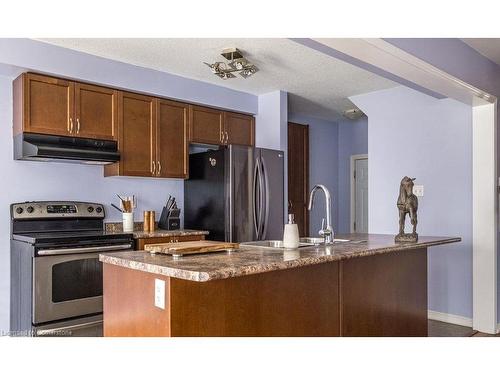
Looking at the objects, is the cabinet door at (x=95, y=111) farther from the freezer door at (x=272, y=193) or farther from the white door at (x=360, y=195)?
the white door at (x=360, y=195)

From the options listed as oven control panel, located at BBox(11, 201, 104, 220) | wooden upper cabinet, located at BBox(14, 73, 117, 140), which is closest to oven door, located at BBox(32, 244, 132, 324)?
oven control panel, located at BBox(11, 201, 104, 220)

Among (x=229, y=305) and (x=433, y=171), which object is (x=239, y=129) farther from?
(x=229, y=305)

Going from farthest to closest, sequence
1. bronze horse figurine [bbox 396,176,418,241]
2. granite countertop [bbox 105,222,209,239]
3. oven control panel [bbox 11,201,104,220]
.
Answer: granite countertop [bbox 105,222,209,239] < oven control panel [bbox 11,201,104,220] < bronze horse figurine [bbox 396,176,418,241]

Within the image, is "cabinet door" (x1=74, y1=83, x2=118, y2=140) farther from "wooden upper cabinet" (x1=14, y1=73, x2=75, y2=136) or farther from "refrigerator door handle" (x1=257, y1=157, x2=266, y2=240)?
"refrigerator door handle" (x1=257, y1=157, x2=266, y2=240)

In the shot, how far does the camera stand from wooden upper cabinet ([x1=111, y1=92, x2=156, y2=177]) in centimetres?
376

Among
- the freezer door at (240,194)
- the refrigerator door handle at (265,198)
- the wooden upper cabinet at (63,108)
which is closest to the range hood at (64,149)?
the wooden upper cabinet at (63,108)

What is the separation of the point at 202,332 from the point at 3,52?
2511mm

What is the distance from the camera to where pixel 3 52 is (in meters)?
3.08

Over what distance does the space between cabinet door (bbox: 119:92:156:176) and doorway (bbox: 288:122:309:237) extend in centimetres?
229

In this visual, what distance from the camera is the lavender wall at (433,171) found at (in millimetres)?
4035

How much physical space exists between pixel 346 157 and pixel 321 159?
42cm

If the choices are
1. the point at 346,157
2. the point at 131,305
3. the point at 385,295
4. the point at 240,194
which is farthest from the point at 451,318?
the point at 131,305
